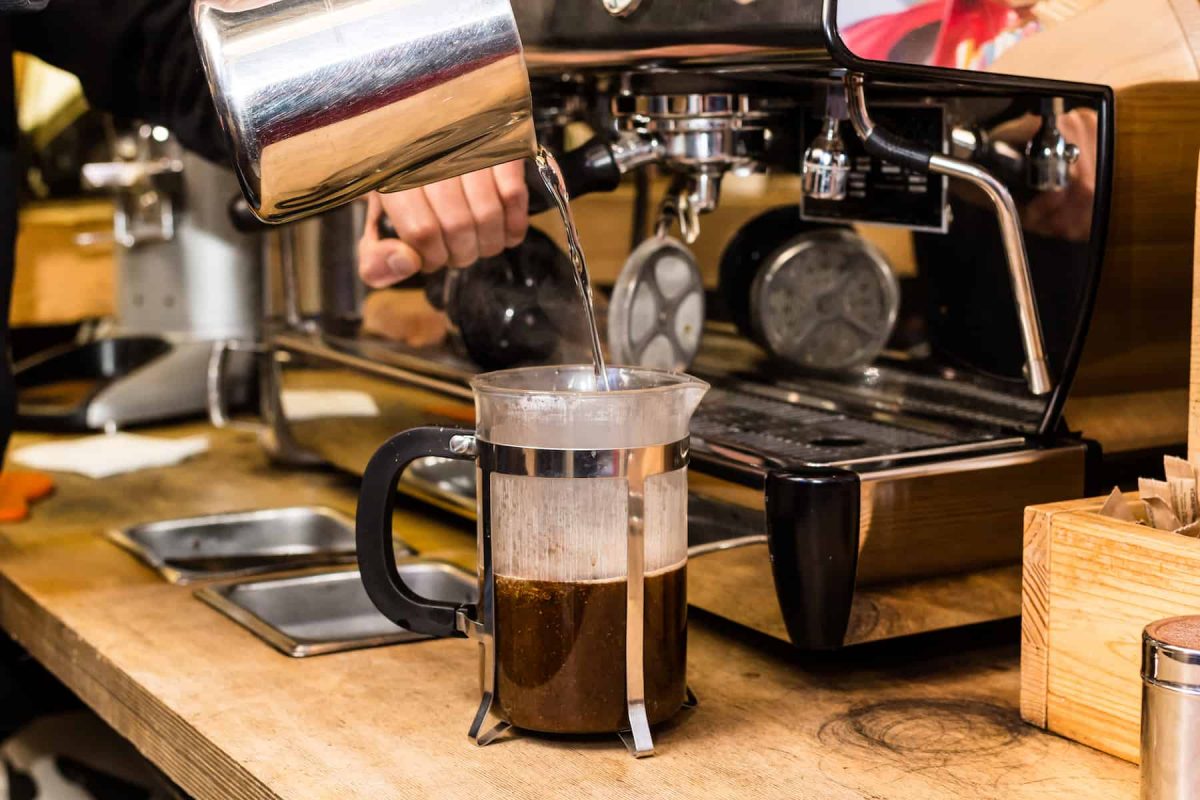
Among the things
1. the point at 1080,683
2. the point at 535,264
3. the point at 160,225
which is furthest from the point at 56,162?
the point at 1080,683

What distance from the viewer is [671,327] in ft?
3.67

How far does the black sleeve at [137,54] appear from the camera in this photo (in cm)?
126

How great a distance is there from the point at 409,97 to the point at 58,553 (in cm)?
→ 64

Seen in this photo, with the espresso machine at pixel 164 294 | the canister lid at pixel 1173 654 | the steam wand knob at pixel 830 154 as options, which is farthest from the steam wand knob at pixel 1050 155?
the espresso machine at pixel 164 294

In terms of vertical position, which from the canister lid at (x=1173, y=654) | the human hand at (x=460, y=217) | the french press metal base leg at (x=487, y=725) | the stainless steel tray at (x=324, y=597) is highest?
the human hand at (x=460, y=217)

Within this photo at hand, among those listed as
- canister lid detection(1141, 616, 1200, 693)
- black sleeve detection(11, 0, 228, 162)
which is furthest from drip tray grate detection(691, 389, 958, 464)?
black sleeve detection(11, 0, 228, 162)

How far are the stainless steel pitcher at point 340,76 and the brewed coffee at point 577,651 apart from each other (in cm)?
23

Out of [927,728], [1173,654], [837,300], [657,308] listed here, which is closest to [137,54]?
[657,308]

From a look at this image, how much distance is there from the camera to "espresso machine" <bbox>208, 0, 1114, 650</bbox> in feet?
2.73

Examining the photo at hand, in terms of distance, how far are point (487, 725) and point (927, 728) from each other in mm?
230

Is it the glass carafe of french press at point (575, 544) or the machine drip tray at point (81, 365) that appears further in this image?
the machine drip tray at point (81, 365)

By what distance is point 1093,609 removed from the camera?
2.47 ft

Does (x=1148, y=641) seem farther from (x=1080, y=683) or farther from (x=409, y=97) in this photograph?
(x=409, y=97)

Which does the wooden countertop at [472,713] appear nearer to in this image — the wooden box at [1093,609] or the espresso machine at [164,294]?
the wooden box at [1093,609]
